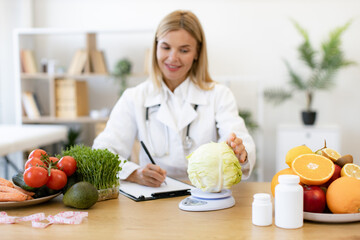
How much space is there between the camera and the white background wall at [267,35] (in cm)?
517

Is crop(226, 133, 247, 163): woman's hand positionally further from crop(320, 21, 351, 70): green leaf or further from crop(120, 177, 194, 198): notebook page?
crop(320, 21, 351, 70): green leaf

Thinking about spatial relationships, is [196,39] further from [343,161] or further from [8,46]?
[8,46]

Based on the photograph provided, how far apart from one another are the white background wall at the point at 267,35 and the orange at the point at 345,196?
388cm

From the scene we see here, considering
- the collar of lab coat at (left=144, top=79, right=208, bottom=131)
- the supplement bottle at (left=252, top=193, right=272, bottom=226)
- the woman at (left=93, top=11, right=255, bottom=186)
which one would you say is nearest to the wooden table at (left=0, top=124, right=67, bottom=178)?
the woman at (left=93, top=11, right=255, bottom=186)

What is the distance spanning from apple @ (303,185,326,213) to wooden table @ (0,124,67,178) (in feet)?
8.76

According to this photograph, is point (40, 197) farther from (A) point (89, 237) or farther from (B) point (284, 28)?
(B) point (284, 28)

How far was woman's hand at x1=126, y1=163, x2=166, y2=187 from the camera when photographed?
5.89ft

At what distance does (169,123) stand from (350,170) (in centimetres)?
108

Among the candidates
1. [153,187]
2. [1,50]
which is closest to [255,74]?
[1,50]

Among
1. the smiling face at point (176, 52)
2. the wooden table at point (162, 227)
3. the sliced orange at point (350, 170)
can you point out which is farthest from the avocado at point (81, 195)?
the smiling face at point (176, 52)

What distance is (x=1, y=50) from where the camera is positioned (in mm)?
5211

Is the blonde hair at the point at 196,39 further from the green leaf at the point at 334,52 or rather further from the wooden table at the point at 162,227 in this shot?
the green leaf at the point at 334,52

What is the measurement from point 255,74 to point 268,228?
4.21 metres

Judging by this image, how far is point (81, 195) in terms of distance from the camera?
146cm
